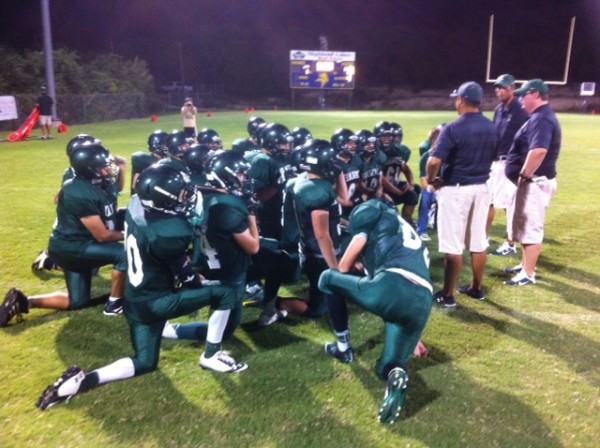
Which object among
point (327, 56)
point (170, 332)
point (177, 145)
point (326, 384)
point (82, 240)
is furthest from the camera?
point (327, 56)

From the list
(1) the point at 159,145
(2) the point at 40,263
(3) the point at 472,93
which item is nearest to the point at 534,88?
(3) the point at 472,93

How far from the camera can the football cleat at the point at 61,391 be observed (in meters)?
3.75

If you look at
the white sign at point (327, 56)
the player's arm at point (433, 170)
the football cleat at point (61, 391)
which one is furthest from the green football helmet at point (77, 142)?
the white sign at point (327, 56)

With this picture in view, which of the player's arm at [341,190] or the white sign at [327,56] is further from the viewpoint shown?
the white sign at [327,56]

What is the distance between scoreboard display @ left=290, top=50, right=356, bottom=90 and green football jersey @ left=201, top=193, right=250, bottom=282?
42.4m

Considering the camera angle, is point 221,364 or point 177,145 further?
point 177,145

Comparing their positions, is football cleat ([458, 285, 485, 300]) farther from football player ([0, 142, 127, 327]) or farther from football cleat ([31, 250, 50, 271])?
football cleat ([31, 250, 50, 271])

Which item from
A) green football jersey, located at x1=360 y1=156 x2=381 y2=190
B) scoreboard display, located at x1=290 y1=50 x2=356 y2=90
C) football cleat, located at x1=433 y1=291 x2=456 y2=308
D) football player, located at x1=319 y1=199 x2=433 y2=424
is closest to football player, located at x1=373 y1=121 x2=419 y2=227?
green football jersey, located at x1=360 y1=156 x2=381 y2=190

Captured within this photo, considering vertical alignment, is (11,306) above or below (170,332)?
above

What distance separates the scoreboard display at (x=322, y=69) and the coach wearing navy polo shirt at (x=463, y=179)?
4126cm

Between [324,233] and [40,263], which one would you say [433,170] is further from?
[40,263]

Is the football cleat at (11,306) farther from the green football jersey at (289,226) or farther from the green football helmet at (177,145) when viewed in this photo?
the green football jersey at (289,226)

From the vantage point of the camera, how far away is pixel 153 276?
12.6 feet

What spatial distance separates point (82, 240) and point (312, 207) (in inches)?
90.5
